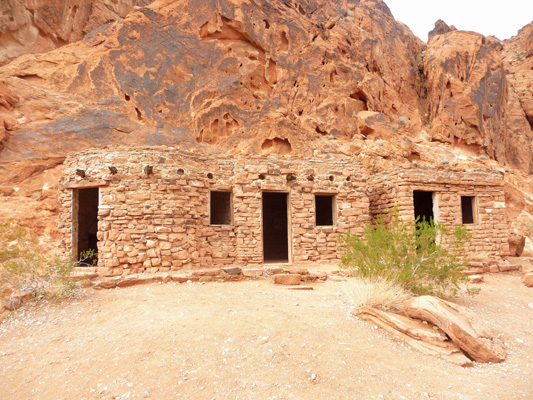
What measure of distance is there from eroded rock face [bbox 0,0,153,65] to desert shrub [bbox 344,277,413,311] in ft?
69.3

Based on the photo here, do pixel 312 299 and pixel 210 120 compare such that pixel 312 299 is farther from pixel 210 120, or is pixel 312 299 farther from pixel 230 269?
pixel 210 120

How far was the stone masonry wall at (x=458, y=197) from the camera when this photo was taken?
9484 mm

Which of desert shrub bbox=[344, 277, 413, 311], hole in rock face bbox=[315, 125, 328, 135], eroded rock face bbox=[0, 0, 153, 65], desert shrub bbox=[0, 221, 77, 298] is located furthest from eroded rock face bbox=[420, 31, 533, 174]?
eroded rock face bbox=[0, 0, 153, 65]

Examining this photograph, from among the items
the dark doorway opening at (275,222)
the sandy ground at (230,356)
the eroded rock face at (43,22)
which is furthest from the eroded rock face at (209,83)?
the sandy ground at (230,356)

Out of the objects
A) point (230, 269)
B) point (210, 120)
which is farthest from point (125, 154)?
point (210, 120)

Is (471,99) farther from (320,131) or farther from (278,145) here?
(278,145)

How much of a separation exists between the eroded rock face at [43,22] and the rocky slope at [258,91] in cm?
17

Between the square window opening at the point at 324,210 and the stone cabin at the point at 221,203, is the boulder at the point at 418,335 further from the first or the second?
the square window opening at the point at 324,210

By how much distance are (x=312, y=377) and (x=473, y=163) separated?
1734 centimetres

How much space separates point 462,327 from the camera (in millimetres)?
4215

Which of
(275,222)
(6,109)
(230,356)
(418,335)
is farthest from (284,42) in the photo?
(230,356)

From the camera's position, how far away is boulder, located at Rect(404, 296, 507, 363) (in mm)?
4031

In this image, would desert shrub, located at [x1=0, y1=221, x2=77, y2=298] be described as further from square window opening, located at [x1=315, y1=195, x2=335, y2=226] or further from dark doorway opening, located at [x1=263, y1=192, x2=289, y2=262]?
square window opening, located at [x1=315, y1=195, x2=335, y2=226]

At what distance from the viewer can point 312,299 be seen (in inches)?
229
